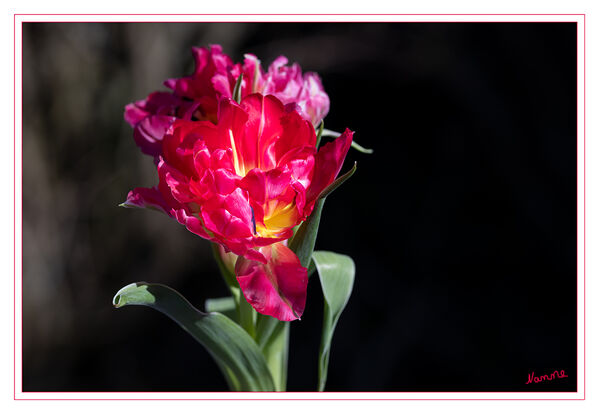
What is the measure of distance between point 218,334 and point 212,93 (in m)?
0.24

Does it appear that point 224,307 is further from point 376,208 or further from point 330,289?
point 376,208

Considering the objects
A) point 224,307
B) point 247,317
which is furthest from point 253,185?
point 224,307

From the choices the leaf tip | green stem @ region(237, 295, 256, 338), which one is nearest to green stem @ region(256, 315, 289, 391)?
green stem @ region(237, 295, 256, 338)

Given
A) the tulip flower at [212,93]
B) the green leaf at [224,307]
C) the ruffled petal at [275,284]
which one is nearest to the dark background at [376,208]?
the green leaf at [224,307]

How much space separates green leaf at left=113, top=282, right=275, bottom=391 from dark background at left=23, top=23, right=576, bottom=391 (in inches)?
37.1

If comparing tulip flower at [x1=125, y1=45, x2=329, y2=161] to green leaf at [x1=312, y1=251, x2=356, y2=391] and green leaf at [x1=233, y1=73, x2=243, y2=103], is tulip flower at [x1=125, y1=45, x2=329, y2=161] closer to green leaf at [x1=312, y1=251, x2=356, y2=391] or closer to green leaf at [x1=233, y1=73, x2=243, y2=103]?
green leaf at [x1=233, y1=73, x2=243, y2=103]

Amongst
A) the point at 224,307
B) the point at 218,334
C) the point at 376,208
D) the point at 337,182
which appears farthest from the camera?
the point at 376,208

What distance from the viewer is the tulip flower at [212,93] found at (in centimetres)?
52

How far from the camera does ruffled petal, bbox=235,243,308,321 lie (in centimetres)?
45

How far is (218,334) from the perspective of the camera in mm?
523

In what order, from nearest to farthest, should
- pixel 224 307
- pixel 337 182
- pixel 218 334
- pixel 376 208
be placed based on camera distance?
1. pixel 337 182
2. pixel 218 334
3. pixel 224 307
4. pixel 376 208
